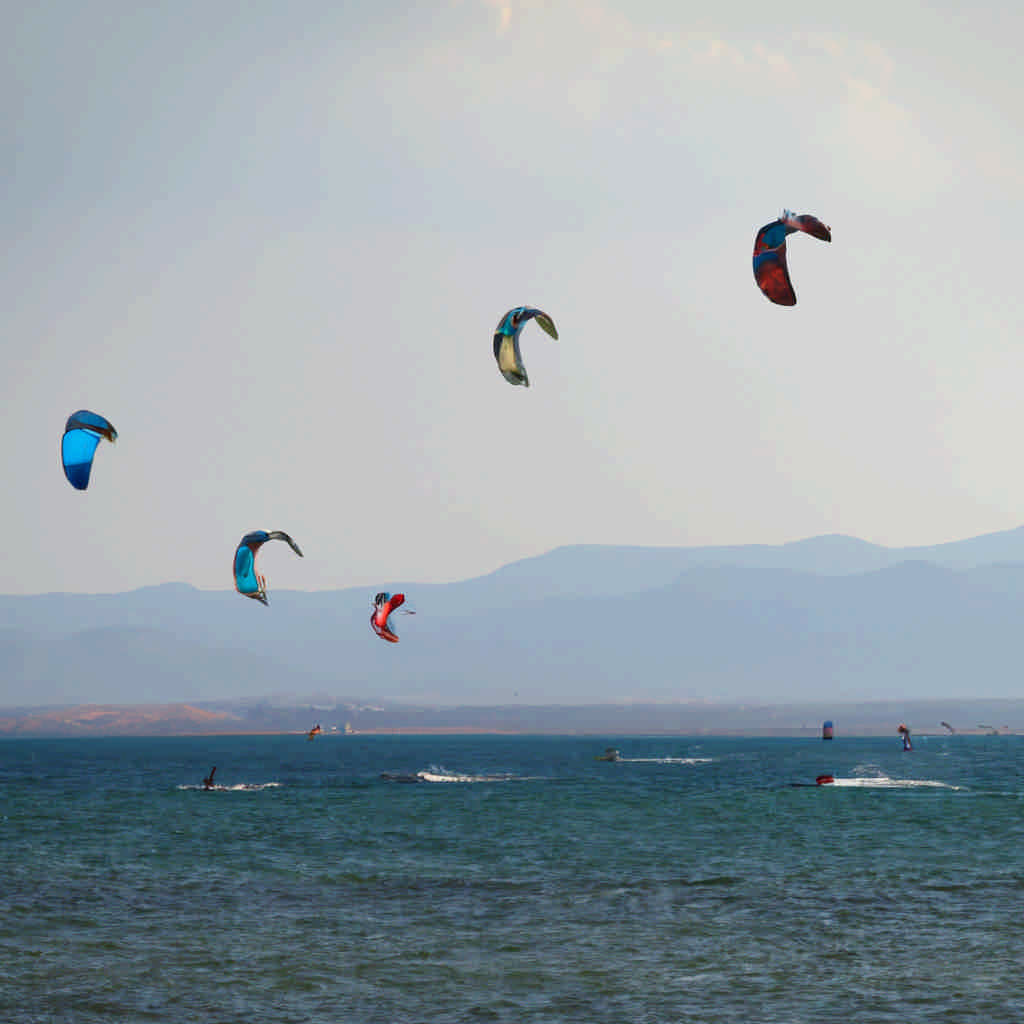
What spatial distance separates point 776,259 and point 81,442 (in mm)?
21923

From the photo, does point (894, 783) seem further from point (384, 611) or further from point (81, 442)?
point (81, 442)

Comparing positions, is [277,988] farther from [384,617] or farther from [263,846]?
[384,617]

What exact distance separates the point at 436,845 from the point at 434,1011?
2754 cm

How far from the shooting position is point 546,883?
4041 cm

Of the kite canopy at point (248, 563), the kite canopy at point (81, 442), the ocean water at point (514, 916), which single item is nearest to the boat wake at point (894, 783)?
the ocean water at point (514, 916)

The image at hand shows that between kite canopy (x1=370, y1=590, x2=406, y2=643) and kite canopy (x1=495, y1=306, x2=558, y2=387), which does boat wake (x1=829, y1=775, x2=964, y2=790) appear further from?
kite canopy (x1=495, y1=306, x2=558, y2=387)

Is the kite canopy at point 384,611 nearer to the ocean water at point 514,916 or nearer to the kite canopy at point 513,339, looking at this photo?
the ocean water at point 514,916

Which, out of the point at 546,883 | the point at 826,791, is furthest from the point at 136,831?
the point at 826,791

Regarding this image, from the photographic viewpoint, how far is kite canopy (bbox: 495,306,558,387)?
126 feet

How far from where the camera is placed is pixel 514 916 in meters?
33.9

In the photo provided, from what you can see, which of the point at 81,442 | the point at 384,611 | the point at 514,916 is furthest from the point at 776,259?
the point at 384,611

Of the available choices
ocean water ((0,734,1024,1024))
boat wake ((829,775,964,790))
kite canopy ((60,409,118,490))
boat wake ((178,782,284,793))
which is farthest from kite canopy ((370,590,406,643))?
boat wake ((829,775,964,790))

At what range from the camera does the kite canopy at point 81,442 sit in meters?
40.7

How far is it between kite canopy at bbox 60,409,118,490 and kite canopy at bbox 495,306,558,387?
11795mm
